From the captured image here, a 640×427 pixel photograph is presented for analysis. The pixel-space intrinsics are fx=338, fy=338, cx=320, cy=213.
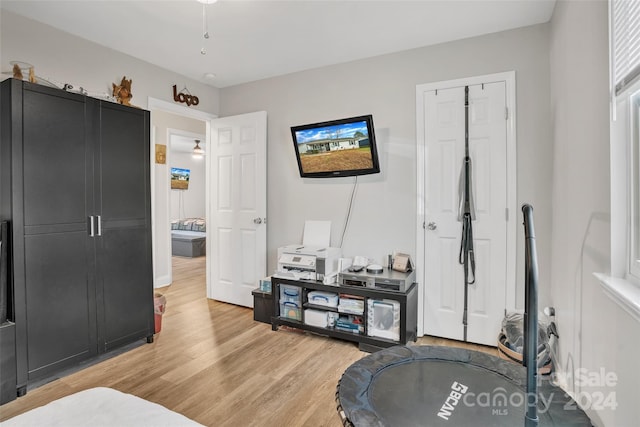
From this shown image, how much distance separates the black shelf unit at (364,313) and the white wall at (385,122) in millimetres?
514

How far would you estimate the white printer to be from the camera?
312cm

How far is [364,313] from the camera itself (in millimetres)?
2900

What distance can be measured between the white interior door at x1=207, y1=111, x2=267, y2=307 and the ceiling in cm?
84

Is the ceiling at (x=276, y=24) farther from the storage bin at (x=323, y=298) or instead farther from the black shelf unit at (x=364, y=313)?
the storage bin at (x=323, y=298)

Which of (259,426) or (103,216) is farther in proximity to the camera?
(103,216)

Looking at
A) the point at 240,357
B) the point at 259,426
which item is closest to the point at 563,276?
the point at 259,426

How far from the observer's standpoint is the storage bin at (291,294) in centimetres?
324

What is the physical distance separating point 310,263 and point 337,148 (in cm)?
112

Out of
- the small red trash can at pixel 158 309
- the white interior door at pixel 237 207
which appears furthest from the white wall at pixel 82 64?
the small red trash can at pixel 158 309

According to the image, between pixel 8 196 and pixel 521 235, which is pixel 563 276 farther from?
pixel 8 196

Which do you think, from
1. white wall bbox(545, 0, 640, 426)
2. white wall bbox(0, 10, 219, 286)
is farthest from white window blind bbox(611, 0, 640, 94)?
white wall bbox(0, 10, 219, 286)

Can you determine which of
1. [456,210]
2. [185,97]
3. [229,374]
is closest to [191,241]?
[185,97]

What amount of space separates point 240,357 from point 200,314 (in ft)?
4.01

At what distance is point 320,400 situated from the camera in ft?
6.97
